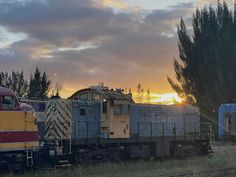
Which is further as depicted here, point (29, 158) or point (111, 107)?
point (111, 107)

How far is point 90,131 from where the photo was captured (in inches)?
879

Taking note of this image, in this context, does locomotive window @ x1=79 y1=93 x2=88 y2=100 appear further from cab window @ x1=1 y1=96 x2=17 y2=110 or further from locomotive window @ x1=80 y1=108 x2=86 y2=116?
cab window @ x1=1 y1=96 x2=17 y2=110

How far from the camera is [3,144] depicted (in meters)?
17.7

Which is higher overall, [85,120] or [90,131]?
[85,120]

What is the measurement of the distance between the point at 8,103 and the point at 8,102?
0.13ft

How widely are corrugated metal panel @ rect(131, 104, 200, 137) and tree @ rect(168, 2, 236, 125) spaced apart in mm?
25212

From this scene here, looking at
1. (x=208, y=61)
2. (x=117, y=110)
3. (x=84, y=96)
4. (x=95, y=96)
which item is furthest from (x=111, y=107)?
(x=208, y=61)

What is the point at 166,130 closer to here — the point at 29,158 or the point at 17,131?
the point at 29,158

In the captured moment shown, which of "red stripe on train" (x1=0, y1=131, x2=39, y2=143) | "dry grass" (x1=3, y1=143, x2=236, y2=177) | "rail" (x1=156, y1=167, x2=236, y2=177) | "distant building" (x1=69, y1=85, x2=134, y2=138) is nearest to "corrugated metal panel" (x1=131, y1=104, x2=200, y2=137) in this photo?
"distant building" (x1=69, y1=85, x2=134, y2=138)

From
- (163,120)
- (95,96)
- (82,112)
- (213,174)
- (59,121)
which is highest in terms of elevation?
(95,96)

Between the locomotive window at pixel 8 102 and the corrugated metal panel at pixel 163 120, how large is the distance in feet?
25.9

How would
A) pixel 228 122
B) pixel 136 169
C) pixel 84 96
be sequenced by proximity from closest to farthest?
pixel 136 169
pixel 84 96
pixel 228 122

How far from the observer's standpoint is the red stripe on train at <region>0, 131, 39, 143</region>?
58.4 ft

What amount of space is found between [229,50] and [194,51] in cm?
441
